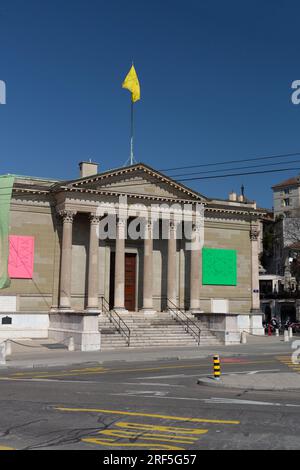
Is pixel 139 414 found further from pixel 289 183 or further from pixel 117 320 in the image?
pixel 289 183

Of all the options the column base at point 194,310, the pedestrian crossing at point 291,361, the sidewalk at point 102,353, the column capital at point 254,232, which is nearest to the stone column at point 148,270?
the column base at point 194,310

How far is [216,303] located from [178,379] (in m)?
26.0

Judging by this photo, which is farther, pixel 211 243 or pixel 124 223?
pixel 211 243

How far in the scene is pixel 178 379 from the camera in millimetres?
19875

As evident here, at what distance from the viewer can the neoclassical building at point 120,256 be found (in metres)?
38.1

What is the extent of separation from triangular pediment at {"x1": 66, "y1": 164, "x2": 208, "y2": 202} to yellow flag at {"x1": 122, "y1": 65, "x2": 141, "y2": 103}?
5872 millimetres

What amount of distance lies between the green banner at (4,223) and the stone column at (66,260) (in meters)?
3.61

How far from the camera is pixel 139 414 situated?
39.2 feet

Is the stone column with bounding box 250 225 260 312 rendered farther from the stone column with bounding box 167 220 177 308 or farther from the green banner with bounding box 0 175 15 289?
the green banner with bounding box 0 175 15 289

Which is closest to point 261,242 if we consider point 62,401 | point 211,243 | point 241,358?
point 211,243

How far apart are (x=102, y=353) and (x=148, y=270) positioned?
11156mm

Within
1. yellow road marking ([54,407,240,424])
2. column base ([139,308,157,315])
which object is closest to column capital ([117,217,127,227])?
column base ([139,308,157,315])

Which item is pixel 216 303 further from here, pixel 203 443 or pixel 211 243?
pixel 203 443
